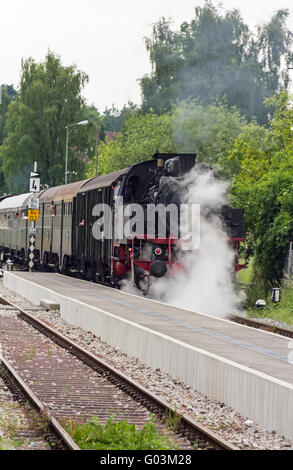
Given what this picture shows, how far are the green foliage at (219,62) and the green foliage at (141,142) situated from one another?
1226cm

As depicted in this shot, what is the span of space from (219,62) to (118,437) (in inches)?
2495

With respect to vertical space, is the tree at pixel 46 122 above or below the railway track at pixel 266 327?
above

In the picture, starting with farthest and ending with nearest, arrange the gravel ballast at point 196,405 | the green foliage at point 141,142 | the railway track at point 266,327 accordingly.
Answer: the green foliage at point 141,142, the railway track at point 266,327, the gravel ballast at point 196,405

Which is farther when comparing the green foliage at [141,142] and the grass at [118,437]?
the green foliage at [141,142]

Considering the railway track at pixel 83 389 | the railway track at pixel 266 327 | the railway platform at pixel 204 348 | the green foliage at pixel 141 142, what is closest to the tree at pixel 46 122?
the green foliage at pixel 141 142

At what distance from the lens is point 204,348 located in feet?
37.9

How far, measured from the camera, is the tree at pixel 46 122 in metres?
60.8

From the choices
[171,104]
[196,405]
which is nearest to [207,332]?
[196,405]

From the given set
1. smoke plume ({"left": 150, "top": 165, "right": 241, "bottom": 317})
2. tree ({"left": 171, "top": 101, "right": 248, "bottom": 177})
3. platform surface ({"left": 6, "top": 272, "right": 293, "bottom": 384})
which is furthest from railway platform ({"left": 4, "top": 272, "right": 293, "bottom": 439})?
tree ({"left": 171, "top": 101, "right": 248, "bottom": 177})

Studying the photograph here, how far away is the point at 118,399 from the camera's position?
978 centimetres

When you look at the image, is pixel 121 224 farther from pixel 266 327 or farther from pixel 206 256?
pixel 266 327

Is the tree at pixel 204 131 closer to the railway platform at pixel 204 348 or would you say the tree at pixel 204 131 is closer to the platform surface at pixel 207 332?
the platform surface at pixel 207 332

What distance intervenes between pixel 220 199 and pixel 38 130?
43.3m
